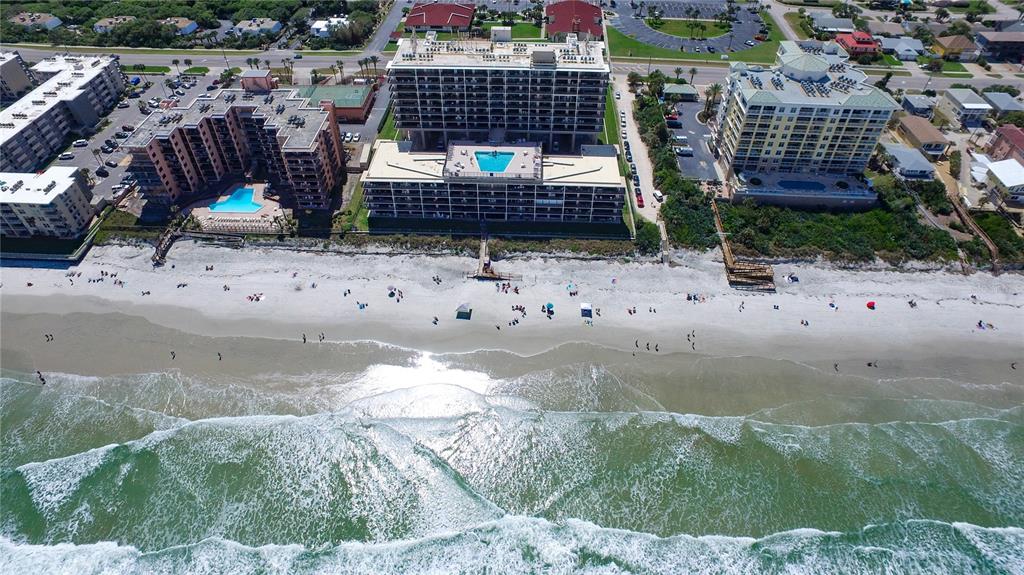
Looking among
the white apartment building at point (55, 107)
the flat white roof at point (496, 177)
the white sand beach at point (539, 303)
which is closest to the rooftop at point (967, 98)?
the white sand beach at point (539, 303)

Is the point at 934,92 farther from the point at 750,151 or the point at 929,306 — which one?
the point at 929,306

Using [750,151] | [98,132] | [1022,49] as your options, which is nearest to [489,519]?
[750,151]

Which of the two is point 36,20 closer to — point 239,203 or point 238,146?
point 238,146

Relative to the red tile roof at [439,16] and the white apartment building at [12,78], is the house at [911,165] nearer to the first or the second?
the red tile roof at [439,16]

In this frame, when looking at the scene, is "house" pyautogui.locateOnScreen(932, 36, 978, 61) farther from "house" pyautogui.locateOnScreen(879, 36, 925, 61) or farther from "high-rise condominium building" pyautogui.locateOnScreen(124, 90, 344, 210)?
"high-rise condominium building" pyautogui.locateOnScreen(124, 90, 344, 210)

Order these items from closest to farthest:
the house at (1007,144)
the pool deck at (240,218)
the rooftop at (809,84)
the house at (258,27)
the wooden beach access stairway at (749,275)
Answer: the wooden beach access stairway at (749,275) < the rooftop at (809,84) < the pool deck at (240,218) < the house at (1007,144) < the house at (258,27)

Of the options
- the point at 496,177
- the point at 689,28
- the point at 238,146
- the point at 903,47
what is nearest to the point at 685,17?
the point at 689,28
